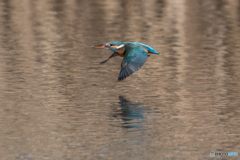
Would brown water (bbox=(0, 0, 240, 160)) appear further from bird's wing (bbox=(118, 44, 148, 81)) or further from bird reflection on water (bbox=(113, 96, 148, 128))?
bird's wing (bbox=(118, 44, 148, 81))

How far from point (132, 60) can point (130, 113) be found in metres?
1.33

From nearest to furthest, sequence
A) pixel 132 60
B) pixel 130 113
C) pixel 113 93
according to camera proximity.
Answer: pixel 130 113 → pixel 132 60 → pixel 113 93

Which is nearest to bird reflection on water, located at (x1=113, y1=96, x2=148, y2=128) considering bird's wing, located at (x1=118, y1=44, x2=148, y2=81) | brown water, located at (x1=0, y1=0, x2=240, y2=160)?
brown water, located at (x1=0, y1=0, x2=240, y2=160)

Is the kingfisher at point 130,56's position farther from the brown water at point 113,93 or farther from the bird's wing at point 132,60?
the brown water at point 113,93

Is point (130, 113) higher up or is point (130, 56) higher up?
point (130, 56)

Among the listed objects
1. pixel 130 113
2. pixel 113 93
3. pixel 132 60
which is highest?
pixel 132 60

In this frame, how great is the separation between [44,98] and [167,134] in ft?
8.77

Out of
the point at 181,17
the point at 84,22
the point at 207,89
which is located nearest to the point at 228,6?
the point at 181,17

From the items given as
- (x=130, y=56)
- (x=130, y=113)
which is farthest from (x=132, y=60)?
(x=130, y=113)

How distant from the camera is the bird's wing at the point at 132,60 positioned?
9266mm

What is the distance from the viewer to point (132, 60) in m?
9.41

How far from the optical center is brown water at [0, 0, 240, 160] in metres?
6.80

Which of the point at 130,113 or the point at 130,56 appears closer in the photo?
the point at 130,113

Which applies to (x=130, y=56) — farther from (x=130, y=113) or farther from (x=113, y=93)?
(x=130, y=113)
